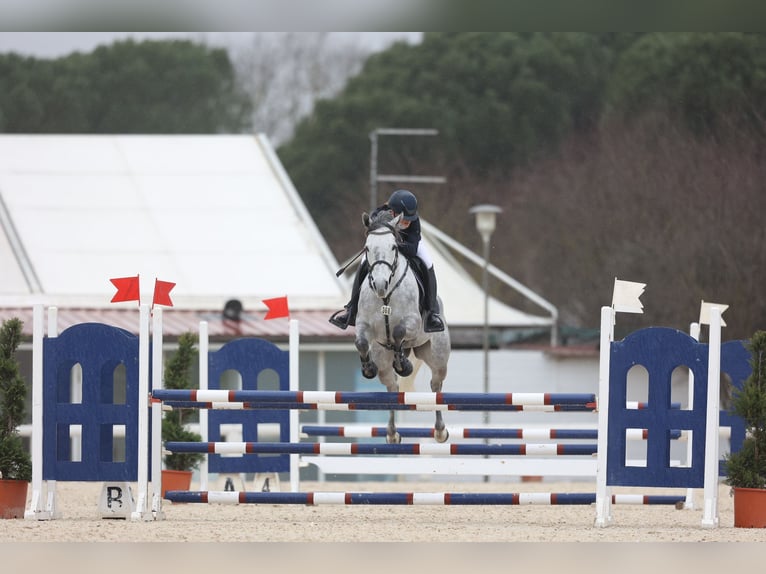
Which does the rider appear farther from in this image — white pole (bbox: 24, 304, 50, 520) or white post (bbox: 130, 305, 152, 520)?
white pole (bbox: 24, 304, 50, 520)

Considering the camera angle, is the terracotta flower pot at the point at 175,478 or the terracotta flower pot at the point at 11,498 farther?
the terracotta flower pot at the point at 175,478

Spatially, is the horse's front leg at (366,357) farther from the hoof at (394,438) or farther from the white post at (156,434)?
the white post at (156,434)

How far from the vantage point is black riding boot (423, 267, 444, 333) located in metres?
6.55

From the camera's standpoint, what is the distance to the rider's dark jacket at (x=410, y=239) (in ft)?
21.4

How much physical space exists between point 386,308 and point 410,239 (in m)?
0.54

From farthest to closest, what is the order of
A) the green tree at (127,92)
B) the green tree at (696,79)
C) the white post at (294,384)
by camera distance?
1. the green tree at (127,92)
2. the green tree at (696,79)
3. the white post at (294,384)

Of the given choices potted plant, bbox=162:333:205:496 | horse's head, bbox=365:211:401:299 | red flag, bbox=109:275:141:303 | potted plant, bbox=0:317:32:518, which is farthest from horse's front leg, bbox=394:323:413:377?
potted plant, bbox=162:333:205:496

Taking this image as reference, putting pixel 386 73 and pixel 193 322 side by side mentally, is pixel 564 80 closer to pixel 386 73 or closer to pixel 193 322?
pixel 386 73

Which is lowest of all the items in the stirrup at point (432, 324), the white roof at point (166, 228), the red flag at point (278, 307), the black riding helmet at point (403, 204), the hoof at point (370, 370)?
the hoof at point (370, 370)

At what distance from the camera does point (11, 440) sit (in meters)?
6.82

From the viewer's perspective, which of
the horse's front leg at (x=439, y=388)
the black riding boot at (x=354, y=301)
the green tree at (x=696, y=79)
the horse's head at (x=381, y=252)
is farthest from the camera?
the green tree at (x=696, y=79)

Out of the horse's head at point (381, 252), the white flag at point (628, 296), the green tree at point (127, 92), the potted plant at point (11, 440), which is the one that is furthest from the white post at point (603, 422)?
the green tree at point (127, 92)

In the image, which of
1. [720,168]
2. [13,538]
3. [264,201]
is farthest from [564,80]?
[13,538]

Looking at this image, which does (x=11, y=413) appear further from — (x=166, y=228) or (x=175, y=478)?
(x=166, y=228)
